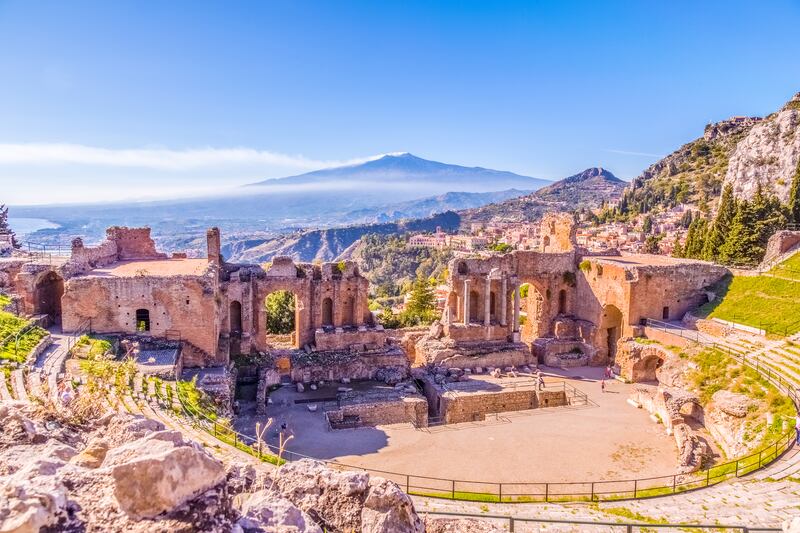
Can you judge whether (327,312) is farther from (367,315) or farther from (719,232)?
(719,232)

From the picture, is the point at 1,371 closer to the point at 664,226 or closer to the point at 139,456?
the point at 139,456

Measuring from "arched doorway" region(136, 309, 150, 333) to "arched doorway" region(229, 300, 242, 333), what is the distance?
5.58 meters

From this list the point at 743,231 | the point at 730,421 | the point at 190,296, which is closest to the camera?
the point at 730,421

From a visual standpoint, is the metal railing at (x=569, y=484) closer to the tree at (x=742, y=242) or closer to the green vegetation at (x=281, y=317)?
the green vegetation at (x=281, y=317)

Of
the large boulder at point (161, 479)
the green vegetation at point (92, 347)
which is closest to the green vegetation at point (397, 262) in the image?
the green vegetation at point (92, 347)

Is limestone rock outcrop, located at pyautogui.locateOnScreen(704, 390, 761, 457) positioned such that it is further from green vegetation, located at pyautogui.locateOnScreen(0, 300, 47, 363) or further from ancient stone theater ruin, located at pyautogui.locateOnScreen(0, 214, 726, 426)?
green vegetation, located at pyautogui.locateOnScreen(0, 300, 47, 363)

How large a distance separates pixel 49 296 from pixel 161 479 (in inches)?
964

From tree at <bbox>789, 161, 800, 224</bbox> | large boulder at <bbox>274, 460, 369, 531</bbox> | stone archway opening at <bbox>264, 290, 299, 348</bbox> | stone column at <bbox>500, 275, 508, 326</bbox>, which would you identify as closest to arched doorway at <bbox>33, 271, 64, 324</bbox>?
stone archway opening at <bbox>264, 290, 299, 348</bbox>

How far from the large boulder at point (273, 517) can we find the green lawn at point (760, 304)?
1122 inches

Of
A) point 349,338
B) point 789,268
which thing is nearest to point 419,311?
point 349,338

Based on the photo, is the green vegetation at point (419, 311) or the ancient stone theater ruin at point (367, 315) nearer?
the ancient stone theater ruin at point (367, 315)

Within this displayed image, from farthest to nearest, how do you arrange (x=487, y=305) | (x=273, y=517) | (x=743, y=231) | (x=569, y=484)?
1. (x=743, y=231)
2. (x=487, y=305)
3. (x=569, y=484)
4. (x=273, y=517)

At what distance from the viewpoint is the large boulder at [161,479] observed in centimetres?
450

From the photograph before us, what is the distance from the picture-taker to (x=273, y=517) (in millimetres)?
5434
